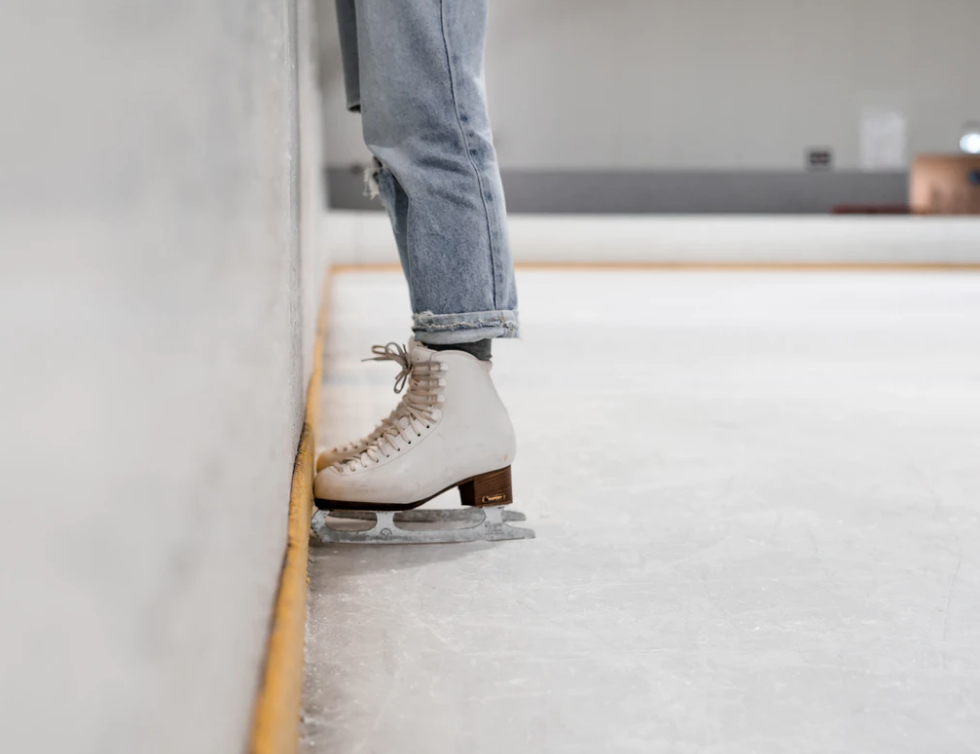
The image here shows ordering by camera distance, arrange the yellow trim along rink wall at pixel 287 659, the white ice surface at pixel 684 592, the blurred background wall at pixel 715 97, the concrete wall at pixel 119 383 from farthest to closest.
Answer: the blurred background wall at pixel 715 97 → the white ice surface at pixel 684 592 → the yellow trim along rink wall at pixel 287 659 → the concrete wall at pixel 119 383

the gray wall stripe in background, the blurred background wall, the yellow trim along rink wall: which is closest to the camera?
the yellow trim along rink wall

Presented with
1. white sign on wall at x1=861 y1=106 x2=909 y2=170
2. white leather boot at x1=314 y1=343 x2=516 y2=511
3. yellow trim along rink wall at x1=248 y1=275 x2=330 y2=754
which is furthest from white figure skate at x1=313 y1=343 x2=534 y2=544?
white sign on wall at x1=861 y1=106 x2=909 y2=170

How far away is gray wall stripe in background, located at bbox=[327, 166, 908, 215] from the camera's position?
301 inches

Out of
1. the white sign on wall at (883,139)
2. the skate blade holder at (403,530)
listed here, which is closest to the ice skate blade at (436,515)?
the skate blade holder at (403,530)

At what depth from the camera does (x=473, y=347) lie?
1.02 metres

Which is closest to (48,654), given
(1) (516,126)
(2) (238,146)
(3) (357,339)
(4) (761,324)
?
(2) (238,146)

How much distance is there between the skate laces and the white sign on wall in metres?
7.64

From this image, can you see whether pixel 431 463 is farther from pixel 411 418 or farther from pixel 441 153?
pixel 441 153

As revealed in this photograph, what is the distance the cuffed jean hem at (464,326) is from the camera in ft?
3.17

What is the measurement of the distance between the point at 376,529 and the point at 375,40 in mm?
502

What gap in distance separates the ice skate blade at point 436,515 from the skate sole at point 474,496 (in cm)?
3

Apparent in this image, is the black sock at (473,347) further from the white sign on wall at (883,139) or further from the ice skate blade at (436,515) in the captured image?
the white sign on wall at (883,139)

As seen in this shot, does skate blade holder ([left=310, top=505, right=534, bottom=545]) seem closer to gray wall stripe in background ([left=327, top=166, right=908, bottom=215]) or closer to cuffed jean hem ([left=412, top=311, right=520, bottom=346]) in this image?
cuffed jean hem ([left=412, top=311, right=520, bottom=346])

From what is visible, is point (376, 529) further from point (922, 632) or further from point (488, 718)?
point (922, 632)
